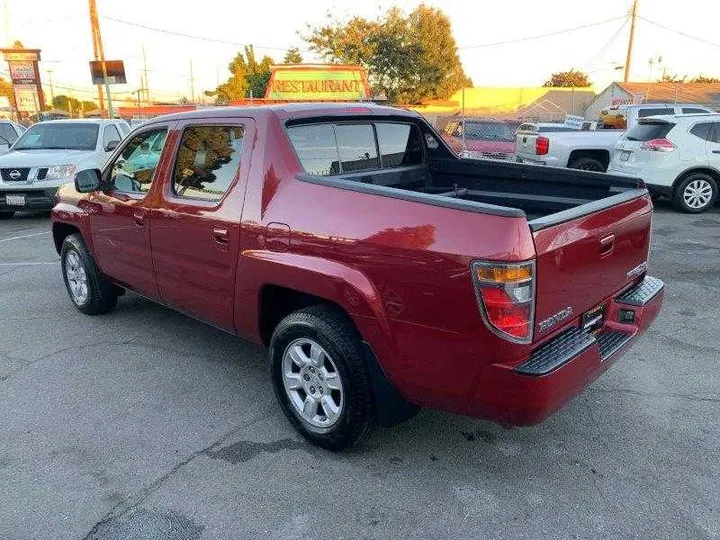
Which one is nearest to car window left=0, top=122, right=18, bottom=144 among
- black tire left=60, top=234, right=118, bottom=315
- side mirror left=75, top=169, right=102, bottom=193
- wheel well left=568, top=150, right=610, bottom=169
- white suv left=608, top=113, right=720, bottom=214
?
black tire left=60, top=234, right=118, bottom=315

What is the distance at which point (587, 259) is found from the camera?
2.70 m

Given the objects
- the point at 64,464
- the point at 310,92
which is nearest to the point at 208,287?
the point at 64,464

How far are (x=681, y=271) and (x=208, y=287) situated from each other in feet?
17.9

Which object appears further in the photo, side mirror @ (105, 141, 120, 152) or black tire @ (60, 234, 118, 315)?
side mirror @ (105, 141, 120, 152)

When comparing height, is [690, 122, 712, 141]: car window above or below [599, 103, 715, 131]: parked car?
below

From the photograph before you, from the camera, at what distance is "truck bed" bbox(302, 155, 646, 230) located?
349 cm

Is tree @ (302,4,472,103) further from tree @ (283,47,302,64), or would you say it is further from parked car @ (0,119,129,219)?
parked car @ (0,119,129,219)

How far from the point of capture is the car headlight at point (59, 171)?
32.7ft

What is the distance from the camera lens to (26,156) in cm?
1023

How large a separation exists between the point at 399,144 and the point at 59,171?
8.03m

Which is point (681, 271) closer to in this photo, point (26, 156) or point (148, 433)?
point (148, 433)

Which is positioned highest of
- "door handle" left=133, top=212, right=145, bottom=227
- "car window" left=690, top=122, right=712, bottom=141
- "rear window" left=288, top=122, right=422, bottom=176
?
"rear window" left=288, top=122, right=422, bottom=176

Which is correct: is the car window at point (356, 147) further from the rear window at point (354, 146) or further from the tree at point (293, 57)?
the tree at point (293, 57)

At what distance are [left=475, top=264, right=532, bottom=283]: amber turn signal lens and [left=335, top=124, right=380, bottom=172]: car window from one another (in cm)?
160
